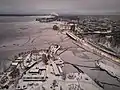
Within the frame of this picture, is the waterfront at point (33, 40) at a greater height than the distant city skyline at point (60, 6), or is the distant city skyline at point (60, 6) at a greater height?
the distant city skyline at point (60, 6)

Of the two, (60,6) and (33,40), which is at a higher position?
(60,6)

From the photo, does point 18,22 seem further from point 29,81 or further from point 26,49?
point 29,81

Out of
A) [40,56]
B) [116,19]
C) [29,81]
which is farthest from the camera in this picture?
[116,19]

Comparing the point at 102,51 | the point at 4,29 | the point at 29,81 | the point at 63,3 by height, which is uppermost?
the point at 63,3

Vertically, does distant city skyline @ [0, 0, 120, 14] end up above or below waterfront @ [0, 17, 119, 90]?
above

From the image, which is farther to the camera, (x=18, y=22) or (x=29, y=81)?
(x=18, y=22)

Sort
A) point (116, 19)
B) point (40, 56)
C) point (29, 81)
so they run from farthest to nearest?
point (116, 19)
point (40, 56)
point (29, 81)

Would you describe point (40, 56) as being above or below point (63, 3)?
below

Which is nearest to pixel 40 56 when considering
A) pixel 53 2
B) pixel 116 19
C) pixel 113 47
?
pixel 53 2
